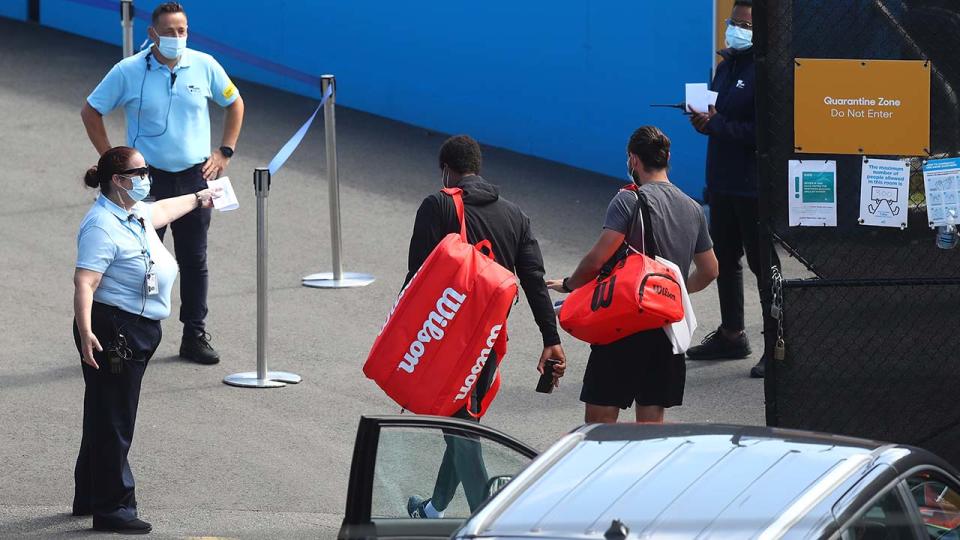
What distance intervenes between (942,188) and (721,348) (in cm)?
295

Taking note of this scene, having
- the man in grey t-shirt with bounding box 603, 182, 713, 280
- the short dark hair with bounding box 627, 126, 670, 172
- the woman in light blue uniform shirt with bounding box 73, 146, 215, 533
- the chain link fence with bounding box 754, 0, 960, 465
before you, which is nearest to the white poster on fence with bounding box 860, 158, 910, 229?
the chain link fence with bounding box 754, 0, 960, 465

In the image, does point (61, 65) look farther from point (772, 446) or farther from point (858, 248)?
point (772, 446)

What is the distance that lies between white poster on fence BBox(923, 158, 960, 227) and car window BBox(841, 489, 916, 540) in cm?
305

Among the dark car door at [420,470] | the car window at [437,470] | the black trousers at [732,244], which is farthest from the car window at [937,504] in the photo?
the black trousers at [732,244]

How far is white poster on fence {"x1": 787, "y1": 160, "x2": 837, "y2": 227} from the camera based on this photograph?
23.2 ft

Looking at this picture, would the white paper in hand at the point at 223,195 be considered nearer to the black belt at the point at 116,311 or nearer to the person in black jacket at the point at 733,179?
the black belt at the point at 116,311

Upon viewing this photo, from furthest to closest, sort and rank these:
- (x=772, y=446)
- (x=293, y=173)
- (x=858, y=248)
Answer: (x=293, y=173) → (x=858, y=248) → (x=772, y=446)

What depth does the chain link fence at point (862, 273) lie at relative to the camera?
696 cm

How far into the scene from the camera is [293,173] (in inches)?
551

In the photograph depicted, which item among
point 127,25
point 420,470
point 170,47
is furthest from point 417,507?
point 127,25

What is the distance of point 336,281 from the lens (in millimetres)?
11273

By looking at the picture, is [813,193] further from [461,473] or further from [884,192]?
[461,473]

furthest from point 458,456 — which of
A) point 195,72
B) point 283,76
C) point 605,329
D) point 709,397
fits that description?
point 283,76

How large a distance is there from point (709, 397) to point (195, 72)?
3.81 meters
